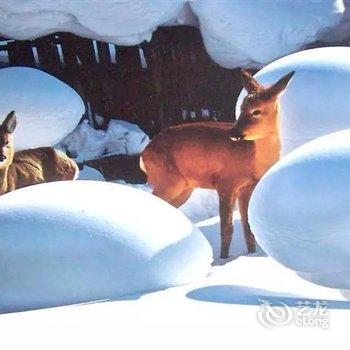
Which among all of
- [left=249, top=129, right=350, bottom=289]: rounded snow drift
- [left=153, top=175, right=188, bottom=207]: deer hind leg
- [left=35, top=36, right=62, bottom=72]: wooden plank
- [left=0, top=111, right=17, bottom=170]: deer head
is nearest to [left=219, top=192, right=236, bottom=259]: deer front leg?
[left=153, top=175, right=188, bottom=207]: deer hind leg

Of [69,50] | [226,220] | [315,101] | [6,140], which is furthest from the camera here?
[69,50]

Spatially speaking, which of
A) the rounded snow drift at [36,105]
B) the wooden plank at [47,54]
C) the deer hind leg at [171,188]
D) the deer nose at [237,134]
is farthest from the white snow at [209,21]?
the deer nose at [237,134]

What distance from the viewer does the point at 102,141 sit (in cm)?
734

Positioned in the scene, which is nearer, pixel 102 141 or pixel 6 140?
pixel 6 140

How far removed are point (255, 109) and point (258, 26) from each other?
2542mm

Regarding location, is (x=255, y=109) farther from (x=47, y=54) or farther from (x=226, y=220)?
(x=47, y=54)

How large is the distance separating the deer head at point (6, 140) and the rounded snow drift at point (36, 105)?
44.1 inches

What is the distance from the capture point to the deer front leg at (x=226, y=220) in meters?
4.91

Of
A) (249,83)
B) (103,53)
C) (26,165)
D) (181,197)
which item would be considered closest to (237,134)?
(249,83)

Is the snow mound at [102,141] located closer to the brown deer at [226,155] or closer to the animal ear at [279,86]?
the brown deer at [226,155]

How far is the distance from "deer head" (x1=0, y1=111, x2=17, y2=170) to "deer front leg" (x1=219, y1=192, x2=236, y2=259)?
4.18 ft

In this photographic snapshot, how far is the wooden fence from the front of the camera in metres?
7.25

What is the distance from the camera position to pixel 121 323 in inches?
103

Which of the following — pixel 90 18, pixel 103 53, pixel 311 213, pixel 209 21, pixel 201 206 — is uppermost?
pixel 90 18
